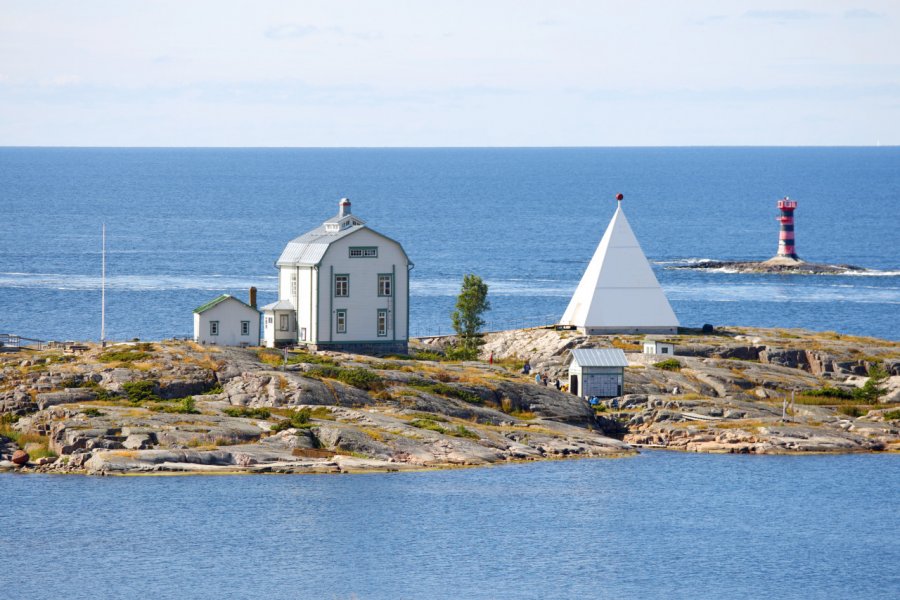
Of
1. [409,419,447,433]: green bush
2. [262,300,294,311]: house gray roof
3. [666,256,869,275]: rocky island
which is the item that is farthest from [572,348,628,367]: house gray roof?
[666,256,869,275]: rocky island

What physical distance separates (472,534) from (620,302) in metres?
27.3

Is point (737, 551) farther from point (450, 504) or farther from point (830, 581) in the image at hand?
point (450, 504)

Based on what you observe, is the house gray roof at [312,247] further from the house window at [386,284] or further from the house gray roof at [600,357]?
the house gray roof at [600,357]

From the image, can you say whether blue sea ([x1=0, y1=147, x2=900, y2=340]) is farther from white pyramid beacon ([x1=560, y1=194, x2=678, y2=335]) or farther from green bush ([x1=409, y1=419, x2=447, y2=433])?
green bush ([x1=409, y1=419, x2=447, y2=433])

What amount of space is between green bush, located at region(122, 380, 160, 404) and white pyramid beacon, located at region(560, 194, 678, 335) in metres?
22.3

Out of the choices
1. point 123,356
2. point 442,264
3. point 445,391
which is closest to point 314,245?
point 445,391

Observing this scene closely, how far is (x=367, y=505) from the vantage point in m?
53.5

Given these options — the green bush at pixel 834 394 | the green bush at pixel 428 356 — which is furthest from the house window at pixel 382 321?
the green bush at pixel 834 394

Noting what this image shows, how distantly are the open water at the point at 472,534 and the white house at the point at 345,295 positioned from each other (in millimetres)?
13155

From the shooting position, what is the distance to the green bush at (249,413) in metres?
58.8

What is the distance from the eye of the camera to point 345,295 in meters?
68.5

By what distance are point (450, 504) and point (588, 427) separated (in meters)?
11.1

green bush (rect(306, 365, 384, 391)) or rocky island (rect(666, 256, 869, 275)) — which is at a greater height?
rocky island (rect(666, 256, 869, 275))

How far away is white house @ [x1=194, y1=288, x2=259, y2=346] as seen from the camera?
219 feet
